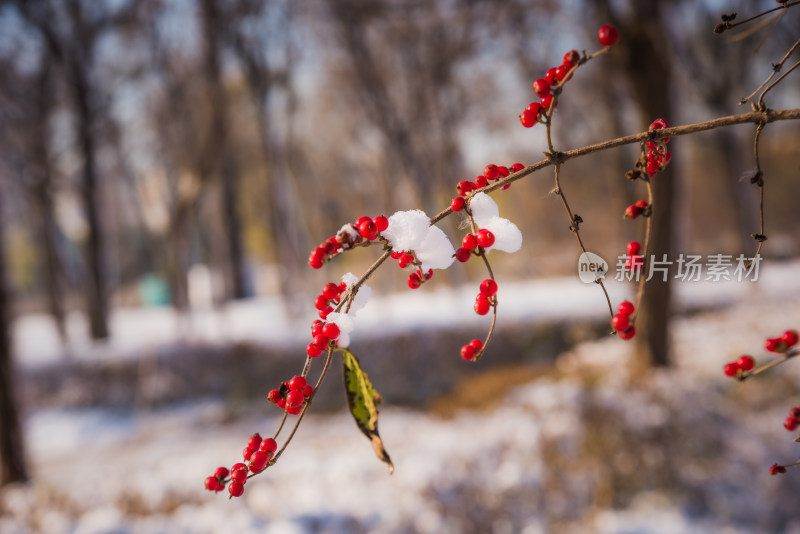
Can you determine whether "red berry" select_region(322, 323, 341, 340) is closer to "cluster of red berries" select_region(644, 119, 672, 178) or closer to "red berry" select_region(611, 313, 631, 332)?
"red berry" select_region(611, 313, 631, 332)

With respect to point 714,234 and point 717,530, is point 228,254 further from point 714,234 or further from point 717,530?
point 714,234

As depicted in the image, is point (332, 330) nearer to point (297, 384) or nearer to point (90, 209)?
point (297, 384)

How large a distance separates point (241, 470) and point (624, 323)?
573 mm

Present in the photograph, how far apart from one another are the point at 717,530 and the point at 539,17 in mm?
9844

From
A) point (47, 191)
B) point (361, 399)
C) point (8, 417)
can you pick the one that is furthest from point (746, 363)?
point (47, 191)

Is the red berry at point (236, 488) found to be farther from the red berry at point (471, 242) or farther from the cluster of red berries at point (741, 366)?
the cluster of red berries at point (741, 366)

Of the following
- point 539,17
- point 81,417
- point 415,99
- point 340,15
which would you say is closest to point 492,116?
point 415,99

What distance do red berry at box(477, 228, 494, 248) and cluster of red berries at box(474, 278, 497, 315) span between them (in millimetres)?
54

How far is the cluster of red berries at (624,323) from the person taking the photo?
70 centimetres

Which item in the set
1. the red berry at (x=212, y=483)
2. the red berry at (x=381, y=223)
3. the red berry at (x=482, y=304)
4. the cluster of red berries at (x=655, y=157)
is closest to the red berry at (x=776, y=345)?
the cluster of red berries at (x=655, y=157)

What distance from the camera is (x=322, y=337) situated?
0.73 metres

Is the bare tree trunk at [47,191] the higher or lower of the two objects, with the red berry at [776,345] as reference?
higher

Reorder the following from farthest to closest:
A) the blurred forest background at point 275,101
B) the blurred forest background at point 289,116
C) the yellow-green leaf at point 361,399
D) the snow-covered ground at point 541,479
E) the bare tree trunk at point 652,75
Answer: the blurred forest background at point 275,101, the blurred forest background at point 289,116, the bare tree trunk at point 652,75, the snow-covered ground at point 541,479, the yellow-green leaf at point 361,399

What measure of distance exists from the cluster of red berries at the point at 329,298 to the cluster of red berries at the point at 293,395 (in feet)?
0.36
